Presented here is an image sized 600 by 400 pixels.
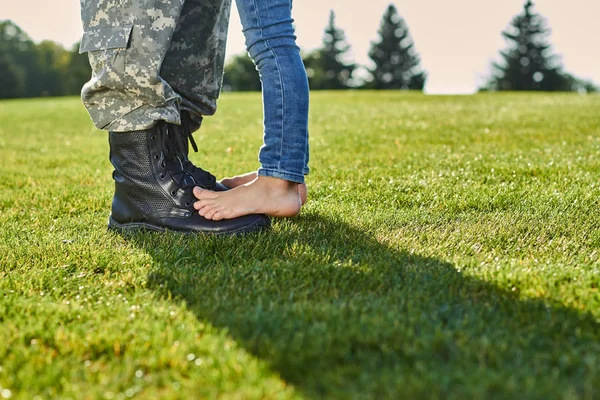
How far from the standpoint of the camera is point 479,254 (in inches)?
87.8

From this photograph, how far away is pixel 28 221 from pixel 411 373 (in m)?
2.28

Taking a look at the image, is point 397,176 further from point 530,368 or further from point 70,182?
point 530,368

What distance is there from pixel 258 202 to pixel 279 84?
50cm

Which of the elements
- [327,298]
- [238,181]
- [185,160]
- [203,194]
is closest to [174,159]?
[185,160]

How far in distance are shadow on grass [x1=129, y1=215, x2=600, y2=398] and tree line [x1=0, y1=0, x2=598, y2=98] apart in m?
53.8

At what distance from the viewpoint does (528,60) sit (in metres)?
53.7

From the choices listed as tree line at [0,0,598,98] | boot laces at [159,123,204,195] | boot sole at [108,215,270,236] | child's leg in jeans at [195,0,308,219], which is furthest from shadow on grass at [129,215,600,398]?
tree line at [0,0,598,98]

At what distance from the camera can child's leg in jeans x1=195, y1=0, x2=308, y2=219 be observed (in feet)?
8.31

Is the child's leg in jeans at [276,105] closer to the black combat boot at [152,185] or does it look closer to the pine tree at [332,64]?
the black combat boot at [152,185]

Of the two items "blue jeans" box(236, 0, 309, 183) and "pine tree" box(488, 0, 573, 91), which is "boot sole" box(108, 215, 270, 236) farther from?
"pine tree" box(488, 0, 573, 91)

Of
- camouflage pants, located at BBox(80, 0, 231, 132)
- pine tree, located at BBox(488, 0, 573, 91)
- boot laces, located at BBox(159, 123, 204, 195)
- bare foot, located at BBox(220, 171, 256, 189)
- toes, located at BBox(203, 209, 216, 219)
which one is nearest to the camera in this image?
camouflage pants, located at BBox(80, 0, 231, 132)

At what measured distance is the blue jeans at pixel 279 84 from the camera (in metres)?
2.53

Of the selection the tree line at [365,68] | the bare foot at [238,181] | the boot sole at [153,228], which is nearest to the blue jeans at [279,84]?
the boot sole at [153,228]

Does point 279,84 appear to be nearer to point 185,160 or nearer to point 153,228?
point 185,160
